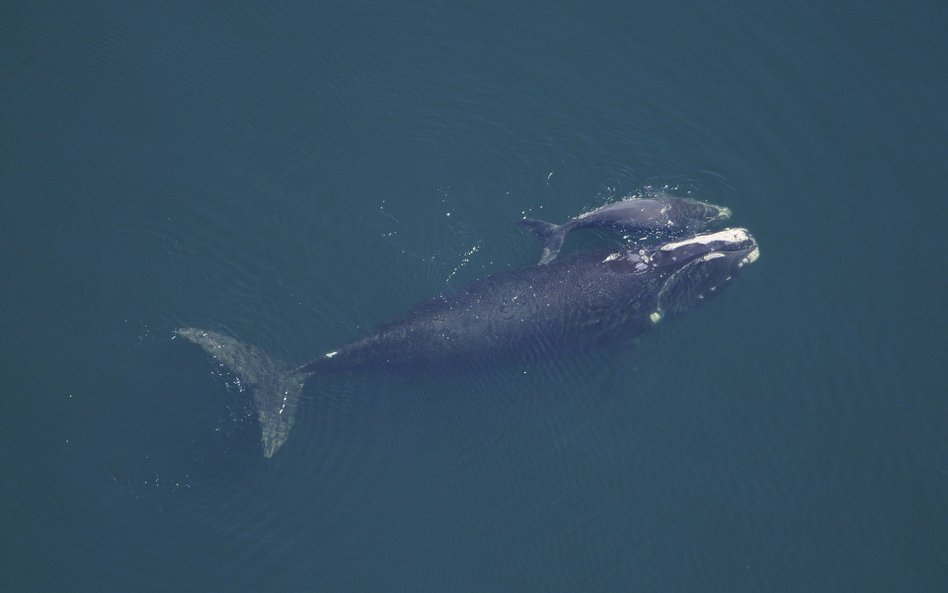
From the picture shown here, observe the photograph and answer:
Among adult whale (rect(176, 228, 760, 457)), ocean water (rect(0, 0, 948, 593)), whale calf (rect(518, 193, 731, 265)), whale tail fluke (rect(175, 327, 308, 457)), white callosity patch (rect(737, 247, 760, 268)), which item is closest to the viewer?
ocean water (rect(0, 0, 948, 593))

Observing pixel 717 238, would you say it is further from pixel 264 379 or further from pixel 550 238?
pixel 264 379

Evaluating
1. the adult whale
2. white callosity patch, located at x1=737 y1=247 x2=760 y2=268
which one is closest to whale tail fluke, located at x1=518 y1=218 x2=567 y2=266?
the adult whale

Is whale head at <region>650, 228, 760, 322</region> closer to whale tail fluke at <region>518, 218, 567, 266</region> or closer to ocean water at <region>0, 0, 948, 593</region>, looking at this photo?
ocean water at <region>0, 0, 948, 593</region>

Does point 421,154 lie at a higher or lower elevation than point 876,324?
higher

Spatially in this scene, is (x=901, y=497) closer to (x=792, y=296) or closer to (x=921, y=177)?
(x=792, y=296)

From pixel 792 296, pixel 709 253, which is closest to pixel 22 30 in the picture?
pixel 709 253

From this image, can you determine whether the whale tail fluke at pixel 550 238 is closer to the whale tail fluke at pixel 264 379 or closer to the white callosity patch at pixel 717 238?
the white callosity patch at pixel 717 238

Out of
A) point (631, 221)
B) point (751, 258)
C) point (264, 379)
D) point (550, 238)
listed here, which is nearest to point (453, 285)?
point (550, 238)
